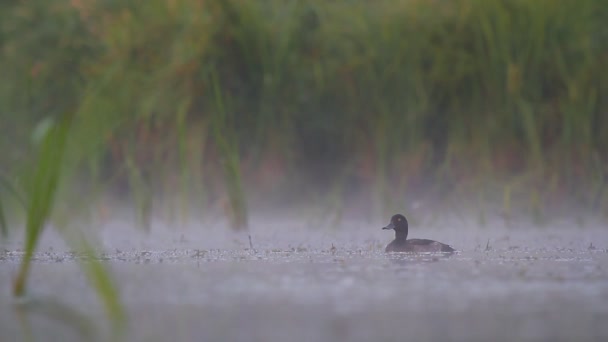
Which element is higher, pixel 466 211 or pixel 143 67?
pixel 143 67

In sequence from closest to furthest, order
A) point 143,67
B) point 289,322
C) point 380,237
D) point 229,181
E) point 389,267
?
point 289,322
point 389,267
point 229,181
point 380,237
point 143,67

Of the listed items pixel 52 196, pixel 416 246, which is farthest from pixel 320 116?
pixel 52 196

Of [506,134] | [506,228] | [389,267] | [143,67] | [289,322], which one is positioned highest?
[143,67]

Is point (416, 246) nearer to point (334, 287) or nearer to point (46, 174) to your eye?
point (334, 287)

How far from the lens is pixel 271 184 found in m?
9.12

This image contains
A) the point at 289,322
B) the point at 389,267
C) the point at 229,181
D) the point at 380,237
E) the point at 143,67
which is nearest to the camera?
the point at 289,322

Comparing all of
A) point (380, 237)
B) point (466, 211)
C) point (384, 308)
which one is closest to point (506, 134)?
point (466, 211)

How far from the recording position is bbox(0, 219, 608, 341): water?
4270 millimetres

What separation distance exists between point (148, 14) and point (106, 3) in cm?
48

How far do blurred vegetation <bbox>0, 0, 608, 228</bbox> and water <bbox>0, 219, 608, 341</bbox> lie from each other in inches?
35.2

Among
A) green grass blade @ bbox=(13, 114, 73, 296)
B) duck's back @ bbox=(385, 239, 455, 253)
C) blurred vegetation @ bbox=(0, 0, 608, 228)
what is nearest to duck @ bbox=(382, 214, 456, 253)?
duck's back @ bbox=(385, 239, 455, 253)

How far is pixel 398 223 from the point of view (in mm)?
7938

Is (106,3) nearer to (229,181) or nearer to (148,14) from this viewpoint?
(148,14)

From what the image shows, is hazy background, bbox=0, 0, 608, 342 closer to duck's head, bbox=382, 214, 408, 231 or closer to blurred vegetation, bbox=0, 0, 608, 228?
blurred vegetation, bbox=0, 0, 608, 228
